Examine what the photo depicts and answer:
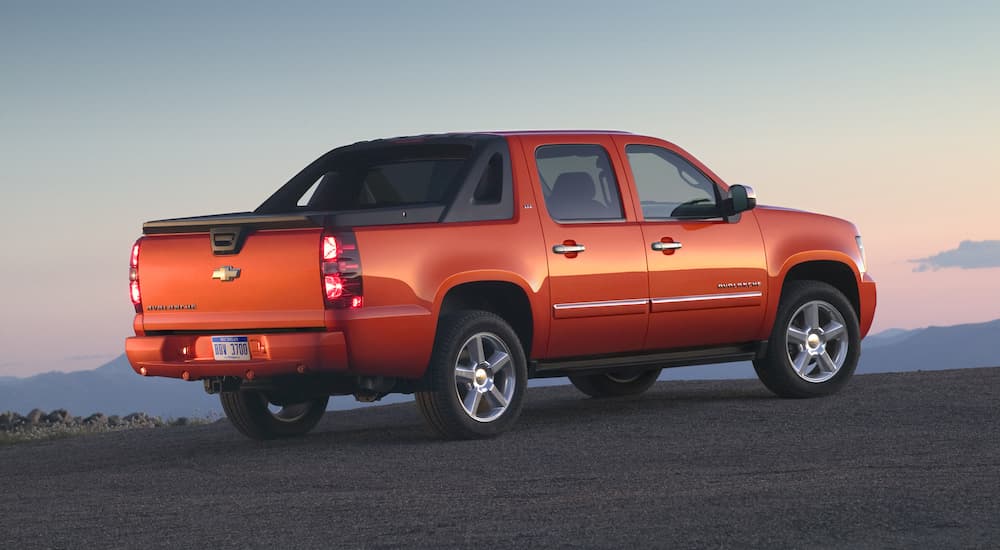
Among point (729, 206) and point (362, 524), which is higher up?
point (729, 206)

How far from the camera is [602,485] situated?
25.5 feet

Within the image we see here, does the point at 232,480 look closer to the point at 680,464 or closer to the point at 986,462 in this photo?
the point at 680,464

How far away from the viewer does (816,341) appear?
1209 cm

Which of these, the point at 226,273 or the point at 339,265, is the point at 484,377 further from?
the point at 226,273

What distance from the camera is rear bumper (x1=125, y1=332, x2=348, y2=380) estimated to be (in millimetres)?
9195

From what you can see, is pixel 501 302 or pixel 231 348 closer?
pixel 231 348

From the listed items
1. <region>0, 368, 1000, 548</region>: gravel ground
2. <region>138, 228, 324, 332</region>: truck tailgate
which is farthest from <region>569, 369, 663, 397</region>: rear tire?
<region>138, 228, 324, 332</region>: truck tailgate

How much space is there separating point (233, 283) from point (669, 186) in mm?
3653

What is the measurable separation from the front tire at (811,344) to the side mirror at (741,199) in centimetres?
104

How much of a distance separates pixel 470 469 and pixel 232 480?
4.79 ft

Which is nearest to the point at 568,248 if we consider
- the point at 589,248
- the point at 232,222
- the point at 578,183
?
the point at 589,248

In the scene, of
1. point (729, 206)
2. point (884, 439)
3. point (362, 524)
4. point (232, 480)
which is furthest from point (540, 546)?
point (729, 206)

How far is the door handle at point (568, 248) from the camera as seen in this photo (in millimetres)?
10234

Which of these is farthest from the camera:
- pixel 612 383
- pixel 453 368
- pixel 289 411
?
pixel 612 383
